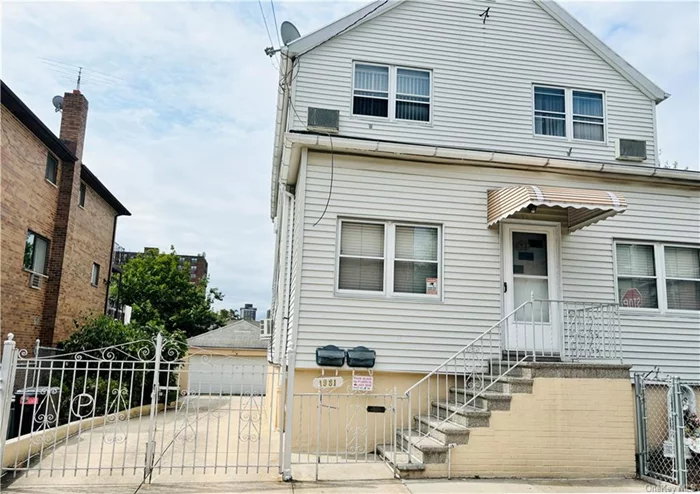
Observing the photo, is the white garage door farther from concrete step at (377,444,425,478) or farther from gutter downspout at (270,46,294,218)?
gutter downspout at (270,46,294,218)

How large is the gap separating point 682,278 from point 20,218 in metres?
15.8

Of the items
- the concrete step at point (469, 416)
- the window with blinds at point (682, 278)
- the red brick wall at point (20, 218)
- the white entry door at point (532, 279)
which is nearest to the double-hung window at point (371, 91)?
the white entry door at point (532, 279)

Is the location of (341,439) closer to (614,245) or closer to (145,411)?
(614,245)

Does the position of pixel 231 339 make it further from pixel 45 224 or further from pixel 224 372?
pixel 224 372

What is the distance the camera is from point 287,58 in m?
9.88

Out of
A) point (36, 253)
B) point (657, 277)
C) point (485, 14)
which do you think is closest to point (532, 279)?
point (657, 277)

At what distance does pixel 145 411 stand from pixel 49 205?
6838mm

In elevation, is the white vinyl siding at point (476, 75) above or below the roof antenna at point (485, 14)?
below

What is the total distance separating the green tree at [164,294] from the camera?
37312mm

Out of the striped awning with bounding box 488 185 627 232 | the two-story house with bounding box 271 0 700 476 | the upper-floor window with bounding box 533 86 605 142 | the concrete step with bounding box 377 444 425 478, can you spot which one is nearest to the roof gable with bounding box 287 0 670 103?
the two-story house with bounding box 271 0 700 476

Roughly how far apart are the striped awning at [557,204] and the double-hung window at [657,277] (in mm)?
1272

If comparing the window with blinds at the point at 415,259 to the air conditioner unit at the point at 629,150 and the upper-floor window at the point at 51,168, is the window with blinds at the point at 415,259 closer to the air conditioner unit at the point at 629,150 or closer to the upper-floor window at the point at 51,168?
the air conditioner unit at the point at 629,150

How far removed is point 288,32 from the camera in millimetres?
10219

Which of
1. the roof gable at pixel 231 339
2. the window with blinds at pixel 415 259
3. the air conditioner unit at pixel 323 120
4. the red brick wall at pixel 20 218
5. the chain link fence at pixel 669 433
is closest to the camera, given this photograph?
the chain link fence at pixel 669 433
